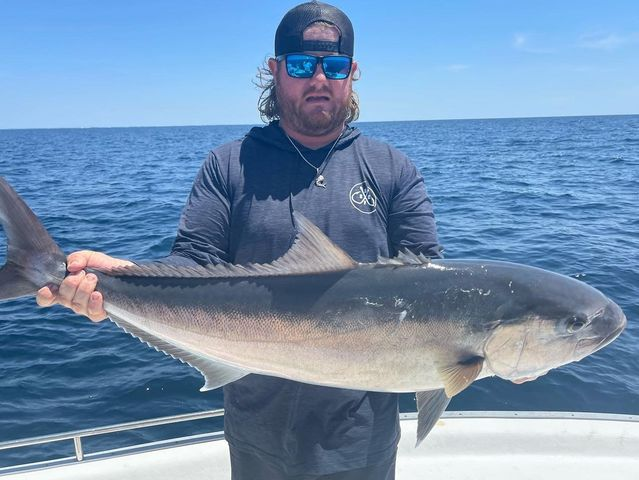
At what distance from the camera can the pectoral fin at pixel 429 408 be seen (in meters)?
2.98

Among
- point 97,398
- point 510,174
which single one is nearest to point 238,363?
point 97,398

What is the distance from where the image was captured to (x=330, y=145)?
3459mm

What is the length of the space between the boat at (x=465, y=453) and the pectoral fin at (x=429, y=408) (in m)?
2.13

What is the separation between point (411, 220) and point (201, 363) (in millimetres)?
1473

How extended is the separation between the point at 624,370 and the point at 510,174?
86.9ft

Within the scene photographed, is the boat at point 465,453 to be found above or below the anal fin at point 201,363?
below

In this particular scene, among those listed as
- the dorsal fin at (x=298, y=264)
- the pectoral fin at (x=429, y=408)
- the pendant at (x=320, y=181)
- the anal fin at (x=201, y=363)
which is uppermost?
the pendant at (x=320, y=181)

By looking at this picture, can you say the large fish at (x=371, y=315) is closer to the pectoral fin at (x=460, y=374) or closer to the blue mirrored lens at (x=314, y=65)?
the pectoral fin at (x=460, y=374)

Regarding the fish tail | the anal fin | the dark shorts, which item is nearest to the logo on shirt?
the anal fin

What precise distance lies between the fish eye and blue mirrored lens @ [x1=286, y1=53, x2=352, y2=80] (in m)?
1.92

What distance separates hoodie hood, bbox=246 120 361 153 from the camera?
134 inches

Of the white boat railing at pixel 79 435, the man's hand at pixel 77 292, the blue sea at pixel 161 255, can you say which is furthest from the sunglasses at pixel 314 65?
the blue sea at pixel 161 255

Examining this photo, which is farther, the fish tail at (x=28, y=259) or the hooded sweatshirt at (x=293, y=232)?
the hooded sweatshirt at (x=293, y=232)

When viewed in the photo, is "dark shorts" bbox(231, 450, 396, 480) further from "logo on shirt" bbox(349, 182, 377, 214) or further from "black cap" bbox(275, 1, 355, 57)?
"black cap" bbox(275, 1, 355, 57)
